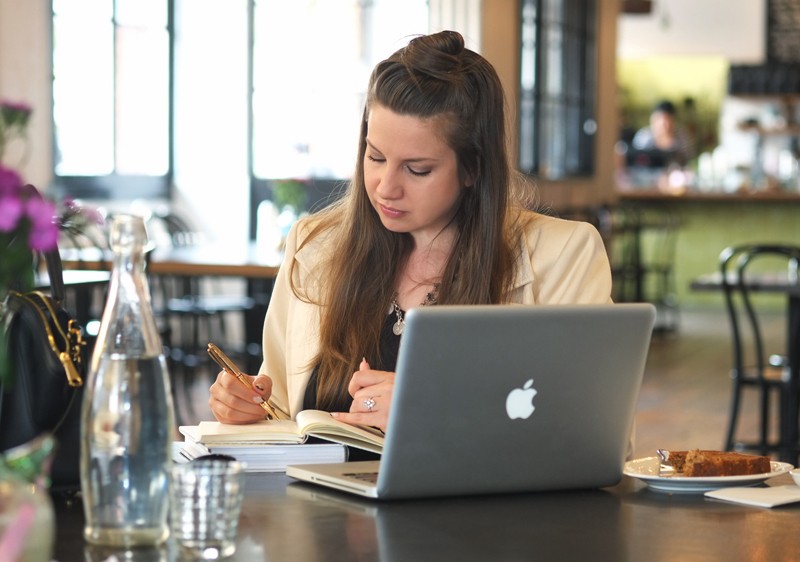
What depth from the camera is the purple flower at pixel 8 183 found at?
65 cm

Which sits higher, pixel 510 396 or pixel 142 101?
pixel 142 101

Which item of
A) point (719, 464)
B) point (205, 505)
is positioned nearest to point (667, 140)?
point (719, 464)

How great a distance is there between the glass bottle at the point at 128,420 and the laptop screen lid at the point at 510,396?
254 mm

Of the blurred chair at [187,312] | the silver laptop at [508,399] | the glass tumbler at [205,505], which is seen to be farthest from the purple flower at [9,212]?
the blurred chair at [187,312]

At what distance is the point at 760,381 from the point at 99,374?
3.23 meters

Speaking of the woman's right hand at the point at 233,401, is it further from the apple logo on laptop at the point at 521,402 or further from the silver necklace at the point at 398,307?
the apple logo on laptop at the point at 521,402

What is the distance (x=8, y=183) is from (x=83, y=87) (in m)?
4.98

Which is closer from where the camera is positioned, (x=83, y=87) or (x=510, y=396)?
(x=510, y=396)

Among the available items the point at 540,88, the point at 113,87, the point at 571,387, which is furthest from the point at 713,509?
the point at 540,88

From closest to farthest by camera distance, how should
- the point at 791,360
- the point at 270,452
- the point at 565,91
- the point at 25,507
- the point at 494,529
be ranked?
the point at 25,507 < the point at 494,529 < the point at 270,452 < the point at 791,360 < the point at 565,91

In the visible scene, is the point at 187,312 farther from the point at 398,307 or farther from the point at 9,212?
the point at 9,212

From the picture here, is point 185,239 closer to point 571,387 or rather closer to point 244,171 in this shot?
point 244,171

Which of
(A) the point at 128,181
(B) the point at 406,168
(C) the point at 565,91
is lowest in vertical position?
(B) the point at 406,168

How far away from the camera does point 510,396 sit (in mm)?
1068
